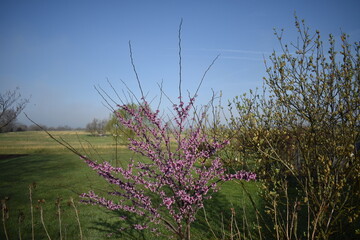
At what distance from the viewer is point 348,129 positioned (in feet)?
13.5

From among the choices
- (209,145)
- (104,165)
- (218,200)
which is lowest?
(218,200)

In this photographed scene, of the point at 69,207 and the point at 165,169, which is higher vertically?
the point at 165,169

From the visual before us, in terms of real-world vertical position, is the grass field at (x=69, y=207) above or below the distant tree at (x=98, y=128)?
below

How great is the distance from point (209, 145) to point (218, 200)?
6.89 meters

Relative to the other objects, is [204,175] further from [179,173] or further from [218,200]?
[218,200]

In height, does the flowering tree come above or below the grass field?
above

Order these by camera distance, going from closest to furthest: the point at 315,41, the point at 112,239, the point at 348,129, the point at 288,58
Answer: the point at 348,129
the point at 315,41
the point at 288,58
the point at 112,239

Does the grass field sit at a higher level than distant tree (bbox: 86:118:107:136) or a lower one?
lower

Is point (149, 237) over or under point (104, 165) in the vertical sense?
under

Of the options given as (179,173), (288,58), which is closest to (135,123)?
(179,173)

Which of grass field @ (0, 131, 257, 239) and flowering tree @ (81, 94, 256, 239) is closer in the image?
flowering tree @ (81, 94, 256, 239)

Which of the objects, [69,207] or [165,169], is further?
[69,207]

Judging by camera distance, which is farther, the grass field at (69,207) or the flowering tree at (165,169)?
the grass field at (69,207)

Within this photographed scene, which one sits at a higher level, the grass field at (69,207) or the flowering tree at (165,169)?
the flowering tree at (165,169)
